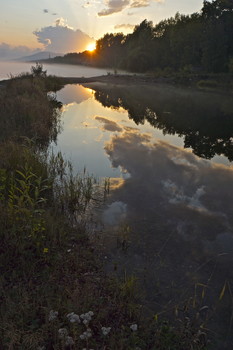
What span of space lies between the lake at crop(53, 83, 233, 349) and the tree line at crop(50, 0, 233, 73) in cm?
6421

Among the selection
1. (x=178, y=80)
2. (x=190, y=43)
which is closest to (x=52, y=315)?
(x=178, y=80)

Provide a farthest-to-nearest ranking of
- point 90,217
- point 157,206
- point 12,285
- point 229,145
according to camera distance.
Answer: point 229,145 < point 157,206 < point 90,217 < point 12,285

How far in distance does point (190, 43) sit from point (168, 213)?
305ft

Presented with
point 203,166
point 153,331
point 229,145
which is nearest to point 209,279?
point 153,331

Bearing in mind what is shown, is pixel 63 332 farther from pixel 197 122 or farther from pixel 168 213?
pixel 197 122

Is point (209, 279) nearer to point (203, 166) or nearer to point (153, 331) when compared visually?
point (153, 331)

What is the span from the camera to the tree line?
253 ft

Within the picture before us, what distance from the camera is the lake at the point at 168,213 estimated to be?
19.3 ft

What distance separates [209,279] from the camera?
20.9ft

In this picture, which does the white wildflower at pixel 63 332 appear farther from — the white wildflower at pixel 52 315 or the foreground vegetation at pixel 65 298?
the white wildflower at pixel 52 315

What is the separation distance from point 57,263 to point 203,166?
10675 mm

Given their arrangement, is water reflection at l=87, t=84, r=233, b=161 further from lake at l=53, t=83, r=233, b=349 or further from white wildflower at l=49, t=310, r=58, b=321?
white wildflower at l=49, t=310, r=58, b=321

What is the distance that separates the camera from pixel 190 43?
88.0m

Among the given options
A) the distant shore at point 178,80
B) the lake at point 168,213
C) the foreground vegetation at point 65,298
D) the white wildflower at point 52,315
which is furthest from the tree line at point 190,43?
the white wildflower at point 52,315
